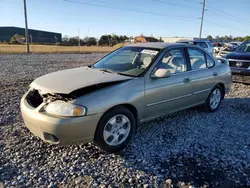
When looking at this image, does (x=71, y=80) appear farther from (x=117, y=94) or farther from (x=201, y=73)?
(x=201, y=73)

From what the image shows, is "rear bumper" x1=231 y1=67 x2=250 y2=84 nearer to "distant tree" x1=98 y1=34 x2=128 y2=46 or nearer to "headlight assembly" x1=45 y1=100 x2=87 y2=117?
"headlight assembly" x1=45 y1=100 x2=87 y2=117

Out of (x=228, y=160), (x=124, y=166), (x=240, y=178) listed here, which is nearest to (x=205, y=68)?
(x=228, y=160)

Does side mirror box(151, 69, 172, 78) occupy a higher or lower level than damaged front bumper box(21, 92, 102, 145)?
higher

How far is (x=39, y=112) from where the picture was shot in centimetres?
305

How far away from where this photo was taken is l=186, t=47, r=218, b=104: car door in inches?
182

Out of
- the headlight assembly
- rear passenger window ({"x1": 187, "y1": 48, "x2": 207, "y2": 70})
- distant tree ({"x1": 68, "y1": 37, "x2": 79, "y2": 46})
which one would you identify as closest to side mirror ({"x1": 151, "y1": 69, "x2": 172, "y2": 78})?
rear passenger window ({"x1": 187, "y1": 48, "x2": 207, "y2": 70})

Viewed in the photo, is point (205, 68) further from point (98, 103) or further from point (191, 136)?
point (98, 103)

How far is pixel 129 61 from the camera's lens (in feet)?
14.0

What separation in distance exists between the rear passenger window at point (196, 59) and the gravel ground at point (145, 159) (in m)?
1.16

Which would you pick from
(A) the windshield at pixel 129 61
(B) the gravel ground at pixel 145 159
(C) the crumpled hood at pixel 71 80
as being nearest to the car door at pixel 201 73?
(B) the gravel ground at pixel 145 159

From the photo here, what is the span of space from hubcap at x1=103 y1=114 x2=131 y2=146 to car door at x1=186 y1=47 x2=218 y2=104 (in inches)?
71.9

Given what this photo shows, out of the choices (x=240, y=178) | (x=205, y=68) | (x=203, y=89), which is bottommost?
(x=240, y=178)

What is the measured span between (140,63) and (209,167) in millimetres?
1998

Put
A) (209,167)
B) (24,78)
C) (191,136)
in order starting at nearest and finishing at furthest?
(209,167) → (191,136) → (24,78)
